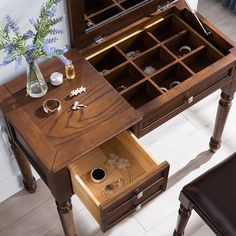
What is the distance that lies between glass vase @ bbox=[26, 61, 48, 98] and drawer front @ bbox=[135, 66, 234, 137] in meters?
0.34

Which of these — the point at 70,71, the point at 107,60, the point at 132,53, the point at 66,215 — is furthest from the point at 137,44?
the point at 66,215

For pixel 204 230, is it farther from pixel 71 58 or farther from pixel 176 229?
pixel 71 58

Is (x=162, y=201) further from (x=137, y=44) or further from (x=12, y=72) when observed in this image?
(x=12, y=72)

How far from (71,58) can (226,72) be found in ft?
1.98

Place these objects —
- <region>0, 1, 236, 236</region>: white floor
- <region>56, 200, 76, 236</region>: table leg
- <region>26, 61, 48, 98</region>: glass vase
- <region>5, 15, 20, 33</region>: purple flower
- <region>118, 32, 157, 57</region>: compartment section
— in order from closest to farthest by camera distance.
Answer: <region>5, 15, 20, 33</region>: purple flower
<region>26, 61, 48, 98</region>: glass vase
<region>56, 200, 76, 236</region>: table leg
<region>118, 32, 157, 57</region>: compartment section
<region>0, 1, 236, 236</region>: white floor

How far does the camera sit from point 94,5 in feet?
5.73

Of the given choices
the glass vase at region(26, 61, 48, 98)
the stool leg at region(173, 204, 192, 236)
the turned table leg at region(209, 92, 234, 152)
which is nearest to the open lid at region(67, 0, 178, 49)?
the glass vase at region(26, 61, 48, 98)

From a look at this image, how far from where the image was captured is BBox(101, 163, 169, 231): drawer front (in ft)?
5.08

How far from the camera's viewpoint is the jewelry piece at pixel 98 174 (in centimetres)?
168

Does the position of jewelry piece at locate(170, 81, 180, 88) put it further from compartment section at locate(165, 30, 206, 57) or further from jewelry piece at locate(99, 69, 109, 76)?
jewelry piece at locate(99, 69, 109, 76)

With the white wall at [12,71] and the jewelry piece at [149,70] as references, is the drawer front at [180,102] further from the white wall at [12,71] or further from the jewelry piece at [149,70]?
the white wall at [12,71]

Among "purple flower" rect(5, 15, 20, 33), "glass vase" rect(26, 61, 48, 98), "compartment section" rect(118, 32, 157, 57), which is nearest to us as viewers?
"purple flower" rect(5, 15, 20, 33)

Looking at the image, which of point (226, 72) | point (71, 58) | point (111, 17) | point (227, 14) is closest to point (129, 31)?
point (111, 17)

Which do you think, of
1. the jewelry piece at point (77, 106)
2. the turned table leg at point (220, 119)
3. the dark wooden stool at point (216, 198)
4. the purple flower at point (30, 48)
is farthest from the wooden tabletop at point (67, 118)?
the turned table leg at point (220, 119)
